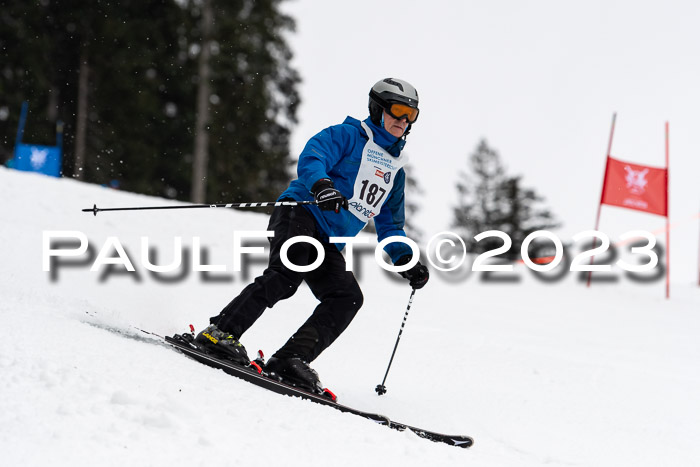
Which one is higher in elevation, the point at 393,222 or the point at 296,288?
the point at 393,222

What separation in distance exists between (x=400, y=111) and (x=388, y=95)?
12cm

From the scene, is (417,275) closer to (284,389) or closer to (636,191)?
(284,389)

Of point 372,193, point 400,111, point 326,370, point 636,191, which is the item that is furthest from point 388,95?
point 636,191

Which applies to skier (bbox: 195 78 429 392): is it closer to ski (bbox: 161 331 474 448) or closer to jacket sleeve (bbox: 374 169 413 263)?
jacket sleeve (bbox: 374 169 413 263)

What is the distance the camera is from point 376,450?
260cm

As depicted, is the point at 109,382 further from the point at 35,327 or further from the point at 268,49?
the point at 268,49

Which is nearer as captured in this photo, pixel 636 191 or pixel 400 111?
pixel 400 111

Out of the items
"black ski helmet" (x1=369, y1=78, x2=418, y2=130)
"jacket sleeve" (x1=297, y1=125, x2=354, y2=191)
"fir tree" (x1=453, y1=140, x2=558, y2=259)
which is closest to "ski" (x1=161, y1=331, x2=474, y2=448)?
"jacket sleeve" (x1=297, y1=125, x2=354, y2=191)

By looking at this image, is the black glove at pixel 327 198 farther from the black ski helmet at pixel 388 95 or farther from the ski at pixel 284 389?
the ski at pixel 284 389

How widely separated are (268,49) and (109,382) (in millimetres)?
20631

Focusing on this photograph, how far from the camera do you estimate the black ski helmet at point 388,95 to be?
385 centimetres

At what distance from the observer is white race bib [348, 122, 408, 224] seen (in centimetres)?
390

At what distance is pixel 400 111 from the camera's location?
12.7ft

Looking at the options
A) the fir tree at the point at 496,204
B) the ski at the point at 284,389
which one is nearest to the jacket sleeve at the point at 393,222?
the ski at the point at 284,389
